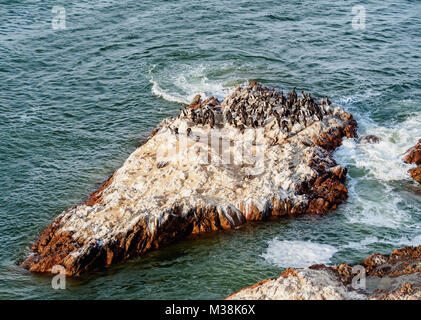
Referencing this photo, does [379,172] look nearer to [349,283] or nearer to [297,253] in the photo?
[297,253]

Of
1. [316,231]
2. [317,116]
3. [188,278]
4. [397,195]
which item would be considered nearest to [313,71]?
[317,116]

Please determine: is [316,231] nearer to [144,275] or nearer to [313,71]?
[144,275]

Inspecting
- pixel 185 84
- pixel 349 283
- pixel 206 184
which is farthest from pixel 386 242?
pixel 185 84

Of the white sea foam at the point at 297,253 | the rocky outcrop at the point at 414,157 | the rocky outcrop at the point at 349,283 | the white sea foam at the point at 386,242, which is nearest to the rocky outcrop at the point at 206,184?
the white sea foam at the point at 297,253

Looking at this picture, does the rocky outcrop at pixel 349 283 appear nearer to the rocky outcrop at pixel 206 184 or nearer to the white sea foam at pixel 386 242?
the white sea foam at pixel 386 242

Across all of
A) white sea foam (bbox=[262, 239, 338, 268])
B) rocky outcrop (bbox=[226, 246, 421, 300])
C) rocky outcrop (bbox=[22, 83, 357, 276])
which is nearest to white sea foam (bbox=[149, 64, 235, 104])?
rocky outcrop (bbox=[22, 83, 357, 276])

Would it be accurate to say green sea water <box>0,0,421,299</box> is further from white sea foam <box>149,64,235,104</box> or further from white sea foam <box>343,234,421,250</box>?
white sea foam <box>149,64,235,104</box>
